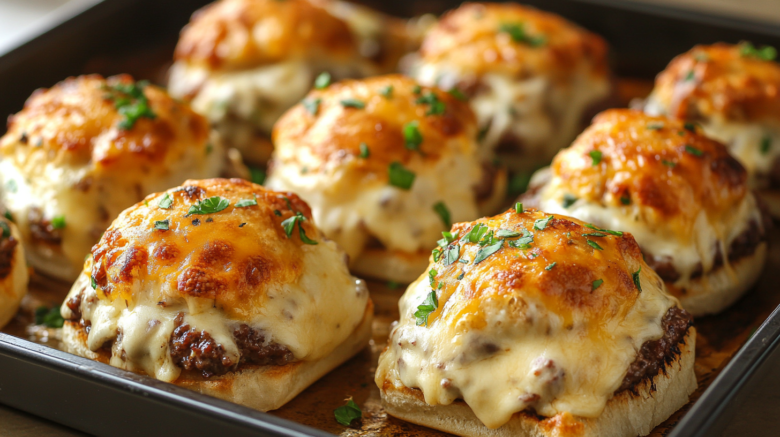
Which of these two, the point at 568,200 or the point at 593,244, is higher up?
the point at 593,244

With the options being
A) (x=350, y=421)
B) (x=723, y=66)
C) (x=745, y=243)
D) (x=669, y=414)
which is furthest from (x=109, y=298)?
(x=723, y=66)

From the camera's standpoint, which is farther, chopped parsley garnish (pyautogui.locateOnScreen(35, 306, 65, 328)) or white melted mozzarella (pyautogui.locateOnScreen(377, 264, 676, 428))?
chopped parsley garnish (pyautogui.locateOnScreen(35, 306, 65, 328))

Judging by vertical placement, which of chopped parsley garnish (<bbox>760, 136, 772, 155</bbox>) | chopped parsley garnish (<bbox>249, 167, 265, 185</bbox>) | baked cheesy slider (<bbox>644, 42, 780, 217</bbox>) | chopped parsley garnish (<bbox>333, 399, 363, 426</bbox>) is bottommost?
chopped parsley garnish (<bbox>760, 136, 772, 155</bbox>)

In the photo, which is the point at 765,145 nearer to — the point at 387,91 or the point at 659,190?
the point at 659,190

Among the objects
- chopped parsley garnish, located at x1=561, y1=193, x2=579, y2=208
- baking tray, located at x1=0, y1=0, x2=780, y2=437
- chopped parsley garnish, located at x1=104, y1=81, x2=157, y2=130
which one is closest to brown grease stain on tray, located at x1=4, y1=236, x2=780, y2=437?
baking tray, located at x1=0, y1=0, x2=780, y2=437

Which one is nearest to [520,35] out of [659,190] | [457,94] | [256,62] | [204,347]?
[457,94]

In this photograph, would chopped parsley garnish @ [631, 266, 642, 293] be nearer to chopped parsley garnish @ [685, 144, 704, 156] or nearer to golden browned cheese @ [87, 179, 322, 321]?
chopped parsley garnish @ [685, 144, 704, 156]
